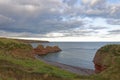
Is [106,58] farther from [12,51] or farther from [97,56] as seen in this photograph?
[12,51]

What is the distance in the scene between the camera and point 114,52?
49.8m

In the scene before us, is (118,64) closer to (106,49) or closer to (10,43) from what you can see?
(106,49)

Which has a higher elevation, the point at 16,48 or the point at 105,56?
the point at 16,48

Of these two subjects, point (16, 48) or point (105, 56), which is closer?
point (105, 56)

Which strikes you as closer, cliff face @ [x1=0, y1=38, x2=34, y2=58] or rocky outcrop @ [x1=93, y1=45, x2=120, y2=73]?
rocky outcrop @ [x1=93, y1=45, x2=120, y2=73]

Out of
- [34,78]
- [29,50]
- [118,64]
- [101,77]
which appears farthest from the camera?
[29,50]

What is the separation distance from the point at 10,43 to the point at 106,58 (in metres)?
26.6

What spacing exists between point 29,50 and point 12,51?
5286 millimetres

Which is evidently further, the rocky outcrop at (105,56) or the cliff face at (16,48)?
the cliff face at (16,48)

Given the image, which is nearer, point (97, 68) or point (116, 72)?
point (116, 72)

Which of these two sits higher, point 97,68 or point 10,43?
point 10,43

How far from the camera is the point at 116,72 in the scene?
17500 millimetres

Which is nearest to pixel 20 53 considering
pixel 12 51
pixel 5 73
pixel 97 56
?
pixel 12 51

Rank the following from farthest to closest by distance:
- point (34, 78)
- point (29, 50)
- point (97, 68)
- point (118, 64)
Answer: point (29, 50) → point (97, 68) → point (118, 64) → point (34, 78)
